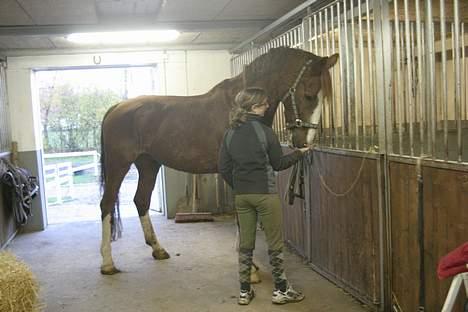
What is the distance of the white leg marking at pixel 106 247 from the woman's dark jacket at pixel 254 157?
1.65 m

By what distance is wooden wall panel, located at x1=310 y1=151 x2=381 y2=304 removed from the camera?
2.90 meters

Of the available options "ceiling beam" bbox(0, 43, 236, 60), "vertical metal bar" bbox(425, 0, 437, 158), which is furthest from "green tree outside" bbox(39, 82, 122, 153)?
"vertical metal bar" bbox(425, 0, 437, 158)

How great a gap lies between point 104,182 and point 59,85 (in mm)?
3065

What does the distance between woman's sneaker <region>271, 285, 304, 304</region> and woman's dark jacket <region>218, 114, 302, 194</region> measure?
69 cm

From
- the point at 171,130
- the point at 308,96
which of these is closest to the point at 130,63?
the point at 171,130

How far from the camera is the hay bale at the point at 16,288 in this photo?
7.44 feet

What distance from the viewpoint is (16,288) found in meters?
2.31

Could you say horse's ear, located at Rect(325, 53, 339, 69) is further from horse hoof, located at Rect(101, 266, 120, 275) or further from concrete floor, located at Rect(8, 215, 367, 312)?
horse hoof, located at Rect(101, 266, 120, 275)

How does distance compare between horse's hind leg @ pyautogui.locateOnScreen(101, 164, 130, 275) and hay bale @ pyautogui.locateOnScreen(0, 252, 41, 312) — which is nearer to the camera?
hay bale @ pyautogui.locateOnScreen(0, 252, 41, 312)

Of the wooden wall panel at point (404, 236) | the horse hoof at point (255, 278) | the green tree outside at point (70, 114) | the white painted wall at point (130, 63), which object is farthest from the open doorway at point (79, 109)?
the wooden wall panel at point (404, 236)

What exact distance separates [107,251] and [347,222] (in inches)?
80.8

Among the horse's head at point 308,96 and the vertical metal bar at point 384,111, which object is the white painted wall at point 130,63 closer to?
the horse's head at point 308,96

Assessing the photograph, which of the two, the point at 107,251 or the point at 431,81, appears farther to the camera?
the point at 107,251

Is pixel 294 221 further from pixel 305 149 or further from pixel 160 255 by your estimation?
pixel 305 149
